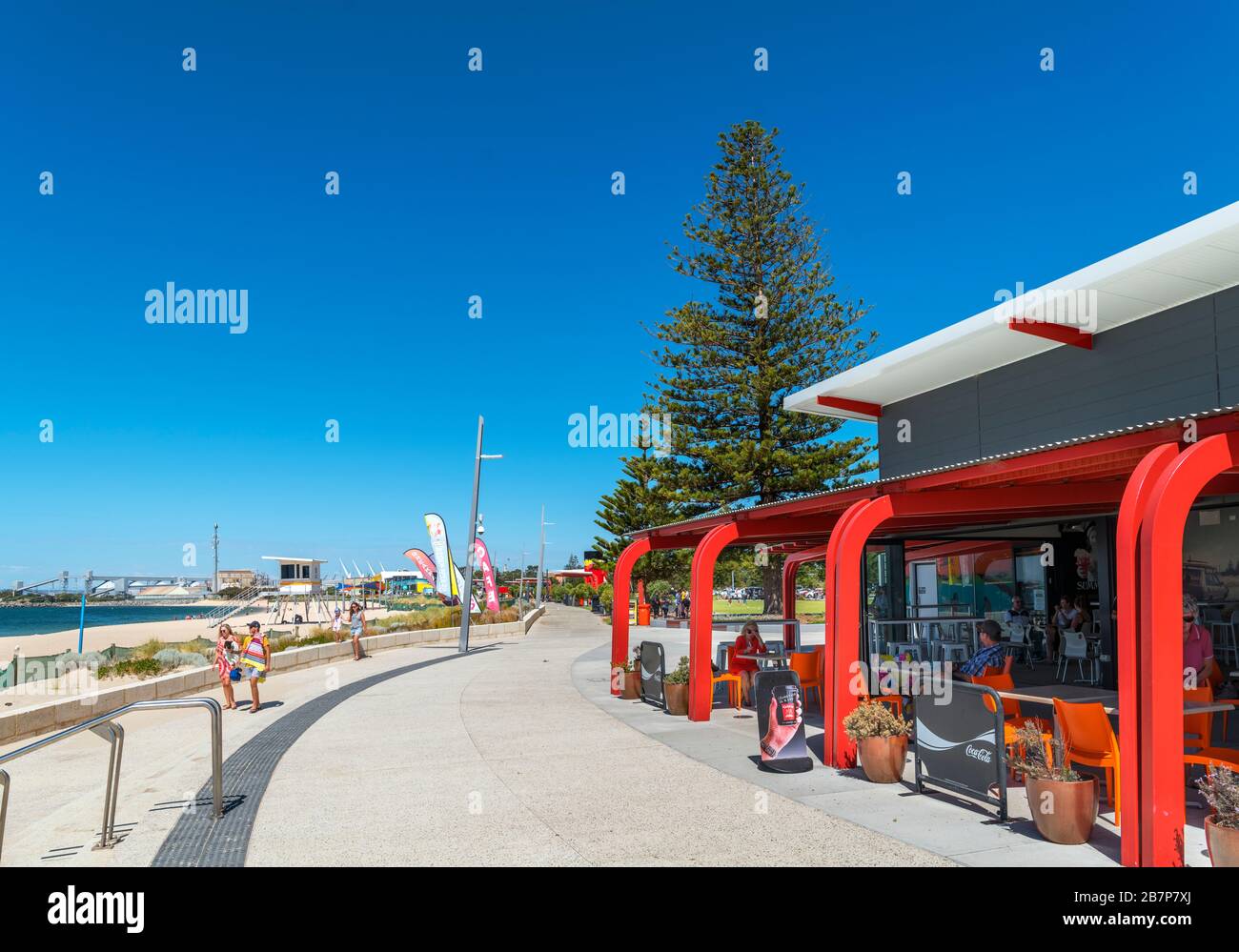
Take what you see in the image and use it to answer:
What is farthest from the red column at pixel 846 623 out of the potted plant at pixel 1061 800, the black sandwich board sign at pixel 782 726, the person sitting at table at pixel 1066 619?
the person sitting at table at pixel 1066 619

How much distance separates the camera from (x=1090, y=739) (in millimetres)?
6316

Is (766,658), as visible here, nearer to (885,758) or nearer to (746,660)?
(746,660)

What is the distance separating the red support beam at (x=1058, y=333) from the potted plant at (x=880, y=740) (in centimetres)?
544

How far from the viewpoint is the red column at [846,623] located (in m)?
8.09

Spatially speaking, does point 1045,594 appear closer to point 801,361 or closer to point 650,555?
point 801,361

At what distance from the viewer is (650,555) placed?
35.3 metres

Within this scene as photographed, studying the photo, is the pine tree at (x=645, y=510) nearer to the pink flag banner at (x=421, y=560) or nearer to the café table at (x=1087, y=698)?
the pink flag banner at (x=421, y=560)

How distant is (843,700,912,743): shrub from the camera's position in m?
7.48

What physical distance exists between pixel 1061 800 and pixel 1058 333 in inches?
266

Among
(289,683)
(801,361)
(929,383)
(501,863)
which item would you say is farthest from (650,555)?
(501,863)

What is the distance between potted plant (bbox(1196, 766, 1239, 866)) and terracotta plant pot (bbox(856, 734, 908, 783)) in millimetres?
2773

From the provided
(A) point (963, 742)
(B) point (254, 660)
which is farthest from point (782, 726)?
(B) point (254, 660)

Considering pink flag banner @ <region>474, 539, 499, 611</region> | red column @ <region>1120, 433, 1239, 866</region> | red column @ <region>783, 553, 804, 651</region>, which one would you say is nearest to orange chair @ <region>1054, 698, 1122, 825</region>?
red column @ <region>1120, 433, 1239, 866</region>
